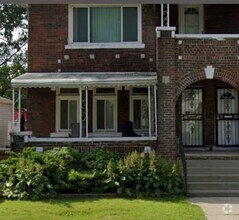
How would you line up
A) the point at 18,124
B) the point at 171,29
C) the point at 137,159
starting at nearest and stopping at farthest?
the point at 137,159 < the point at 171,29 < the point at 18,124

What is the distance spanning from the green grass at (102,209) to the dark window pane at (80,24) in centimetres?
823

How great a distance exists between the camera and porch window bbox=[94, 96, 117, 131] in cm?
1638

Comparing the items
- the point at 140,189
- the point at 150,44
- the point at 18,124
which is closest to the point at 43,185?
the point at 140,189

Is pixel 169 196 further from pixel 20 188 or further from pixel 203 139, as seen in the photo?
pixel 203 139

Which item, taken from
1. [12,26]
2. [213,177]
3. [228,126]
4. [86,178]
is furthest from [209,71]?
[12,26]

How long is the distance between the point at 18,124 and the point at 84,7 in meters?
5.21

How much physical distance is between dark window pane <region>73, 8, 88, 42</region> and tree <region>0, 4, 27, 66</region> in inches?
734

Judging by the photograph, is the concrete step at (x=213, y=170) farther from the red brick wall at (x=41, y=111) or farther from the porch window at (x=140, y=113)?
the red brick wall at (x=41, y=111)

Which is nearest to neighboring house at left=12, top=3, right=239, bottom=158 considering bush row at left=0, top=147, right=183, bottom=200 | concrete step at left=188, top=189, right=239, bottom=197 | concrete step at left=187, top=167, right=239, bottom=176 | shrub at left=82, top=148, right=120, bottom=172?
concrete step at left=187, top=167, right=239, bottom=176

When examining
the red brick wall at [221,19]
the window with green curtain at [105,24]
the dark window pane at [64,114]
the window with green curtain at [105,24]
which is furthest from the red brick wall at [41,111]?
the red brick wall at [221,19]

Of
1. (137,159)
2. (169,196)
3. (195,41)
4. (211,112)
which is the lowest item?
(169,196)

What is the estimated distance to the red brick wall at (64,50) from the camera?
16250 millimetres

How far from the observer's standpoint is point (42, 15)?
54.4 feet

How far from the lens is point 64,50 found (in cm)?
1639
